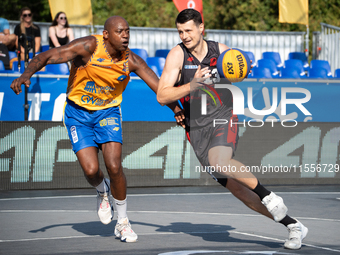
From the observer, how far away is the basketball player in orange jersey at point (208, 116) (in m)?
4.98

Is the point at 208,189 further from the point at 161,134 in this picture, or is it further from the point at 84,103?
the point at 84,103

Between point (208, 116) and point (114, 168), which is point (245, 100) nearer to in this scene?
point (208, 116)

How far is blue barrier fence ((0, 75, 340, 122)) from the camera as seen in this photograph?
1125 centimetres

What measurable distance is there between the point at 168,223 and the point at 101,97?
6.43 ft

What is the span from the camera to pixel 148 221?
22.2ft

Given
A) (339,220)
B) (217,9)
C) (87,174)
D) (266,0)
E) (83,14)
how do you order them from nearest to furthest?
(87,174)
(339,220)
(83,14)
(266,0)
(217,9)

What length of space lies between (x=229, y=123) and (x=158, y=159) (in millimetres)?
4688

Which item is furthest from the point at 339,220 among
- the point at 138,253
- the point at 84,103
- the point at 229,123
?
the point at 84,103

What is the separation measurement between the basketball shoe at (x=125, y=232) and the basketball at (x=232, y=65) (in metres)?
1.96

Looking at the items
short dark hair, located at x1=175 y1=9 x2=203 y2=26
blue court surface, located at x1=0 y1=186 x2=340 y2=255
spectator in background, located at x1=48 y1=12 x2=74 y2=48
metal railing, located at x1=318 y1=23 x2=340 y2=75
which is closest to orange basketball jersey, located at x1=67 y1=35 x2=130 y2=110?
short dark hair, located at x1=175 y1=9 x2=203 y2=26

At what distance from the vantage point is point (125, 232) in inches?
218

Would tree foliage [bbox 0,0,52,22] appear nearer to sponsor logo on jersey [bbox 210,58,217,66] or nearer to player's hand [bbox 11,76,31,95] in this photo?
player's hand [bbox 11,76,31,95]

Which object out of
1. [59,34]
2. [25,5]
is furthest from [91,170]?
[25,5]

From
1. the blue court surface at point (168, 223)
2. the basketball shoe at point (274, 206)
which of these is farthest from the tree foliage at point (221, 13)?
the basketball shoe at point (274, 206)
